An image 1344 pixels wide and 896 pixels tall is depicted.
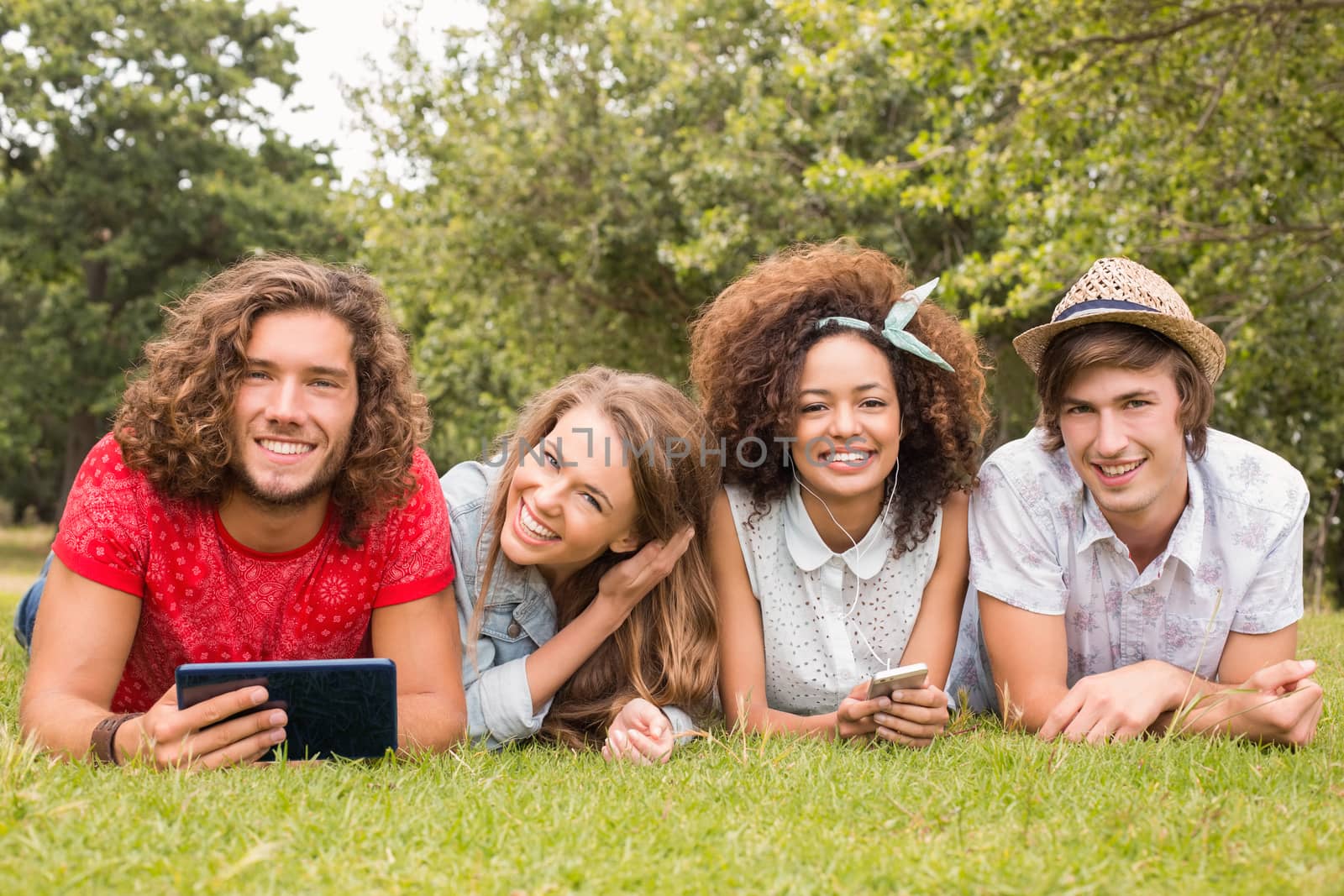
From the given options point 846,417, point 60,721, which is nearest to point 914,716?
point 846,417

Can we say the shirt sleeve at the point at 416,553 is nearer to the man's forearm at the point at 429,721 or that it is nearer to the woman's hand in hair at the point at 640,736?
the man's forearm at the point at 429,721

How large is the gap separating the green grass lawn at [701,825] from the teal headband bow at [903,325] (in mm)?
1511

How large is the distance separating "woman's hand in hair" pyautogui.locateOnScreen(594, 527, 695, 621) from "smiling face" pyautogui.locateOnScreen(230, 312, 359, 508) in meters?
1.01

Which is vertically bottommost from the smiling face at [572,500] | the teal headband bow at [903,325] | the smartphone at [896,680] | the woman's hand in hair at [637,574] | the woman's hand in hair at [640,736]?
the woman's hand in hair at [640,736]

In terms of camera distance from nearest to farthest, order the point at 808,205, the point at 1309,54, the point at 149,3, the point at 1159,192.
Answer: the point at 1309,54
the point at 1159,192
the point at 808,205
the point at 149,3

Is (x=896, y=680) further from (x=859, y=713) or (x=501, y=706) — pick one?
(x=501, y=706)

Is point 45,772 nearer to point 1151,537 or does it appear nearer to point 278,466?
point 278,466

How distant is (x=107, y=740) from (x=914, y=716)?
2299mm

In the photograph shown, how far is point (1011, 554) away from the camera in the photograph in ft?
13.4

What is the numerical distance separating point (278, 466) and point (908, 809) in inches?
82.9

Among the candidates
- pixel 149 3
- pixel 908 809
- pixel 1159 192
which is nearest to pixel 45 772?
pixel 908 809

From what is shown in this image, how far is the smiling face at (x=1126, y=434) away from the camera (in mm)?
3885

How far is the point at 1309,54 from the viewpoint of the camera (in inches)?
336

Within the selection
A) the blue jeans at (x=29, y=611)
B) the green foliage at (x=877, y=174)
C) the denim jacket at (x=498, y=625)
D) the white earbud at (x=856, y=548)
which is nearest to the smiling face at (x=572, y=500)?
the denim jacket at (x=498, y=625)
